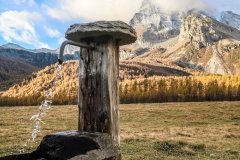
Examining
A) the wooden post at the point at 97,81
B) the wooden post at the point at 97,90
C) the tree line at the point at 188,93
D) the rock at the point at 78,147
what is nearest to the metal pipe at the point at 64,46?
the wooden post at the point at 97,81

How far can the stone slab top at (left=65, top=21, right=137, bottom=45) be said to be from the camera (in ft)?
17.3

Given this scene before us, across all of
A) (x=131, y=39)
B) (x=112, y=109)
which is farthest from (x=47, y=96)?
(x=131, y=39)

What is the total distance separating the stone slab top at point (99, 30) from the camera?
528cm

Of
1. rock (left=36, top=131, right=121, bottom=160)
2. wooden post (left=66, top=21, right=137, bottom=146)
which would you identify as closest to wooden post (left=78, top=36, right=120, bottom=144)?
wooden post (left=66, top=21, right=137, bottom=146)

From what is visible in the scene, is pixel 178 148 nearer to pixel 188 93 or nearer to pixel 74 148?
pixel 74 148

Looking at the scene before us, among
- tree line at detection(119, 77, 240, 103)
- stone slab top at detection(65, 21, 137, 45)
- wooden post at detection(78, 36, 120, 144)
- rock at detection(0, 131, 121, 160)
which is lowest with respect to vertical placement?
rock at detection(0, 131, 121, 160)

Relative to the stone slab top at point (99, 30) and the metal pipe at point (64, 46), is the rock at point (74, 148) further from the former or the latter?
the stone slab top at point (99, 30)

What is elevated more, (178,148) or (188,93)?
(188,93)

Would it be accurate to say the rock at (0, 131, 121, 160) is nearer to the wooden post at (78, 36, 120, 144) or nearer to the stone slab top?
the wooden post at (78, 36, 120, 144)

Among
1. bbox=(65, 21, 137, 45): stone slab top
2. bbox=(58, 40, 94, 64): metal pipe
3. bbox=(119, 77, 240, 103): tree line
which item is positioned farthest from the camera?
bbox=(119, 77, 240, 103): tree line

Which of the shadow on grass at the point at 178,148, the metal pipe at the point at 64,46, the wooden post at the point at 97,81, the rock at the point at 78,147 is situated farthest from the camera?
the shadow on grass at the point at 178,148

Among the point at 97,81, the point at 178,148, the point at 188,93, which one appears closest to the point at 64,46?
the point at 97,81

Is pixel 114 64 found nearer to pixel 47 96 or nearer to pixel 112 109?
pixel 112 109

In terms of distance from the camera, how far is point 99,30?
5238 millimetres
